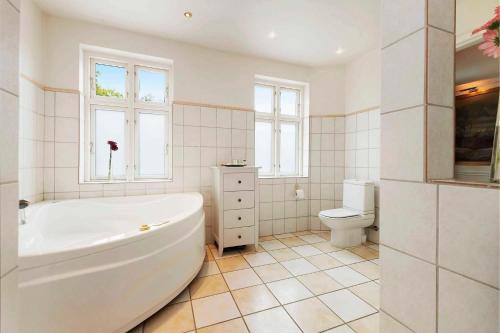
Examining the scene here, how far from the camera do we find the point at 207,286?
1824 millimetres

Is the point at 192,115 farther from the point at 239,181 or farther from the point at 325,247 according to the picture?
the point at 325,247

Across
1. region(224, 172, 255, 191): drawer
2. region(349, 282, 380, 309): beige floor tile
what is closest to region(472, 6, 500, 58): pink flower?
region(349, 282, 380, 309): beige floor tile

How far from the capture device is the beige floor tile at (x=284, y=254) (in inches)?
92.8

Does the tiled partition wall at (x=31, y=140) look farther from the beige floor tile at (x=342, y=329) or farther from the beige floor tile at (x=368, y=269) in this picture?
the beige floor tile at (x=368, y=269)

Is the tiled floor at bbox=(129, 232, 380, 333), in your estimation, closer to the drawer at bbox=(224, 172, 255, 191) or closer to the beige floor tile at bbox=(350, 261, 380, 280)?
the beige floor tile at bbox=(350, 261, 380, 280)

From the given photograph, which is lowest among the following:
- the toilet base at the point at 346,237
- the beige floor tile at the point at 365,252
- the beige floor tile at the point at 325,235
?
the beige floor tile at the point at 365,252

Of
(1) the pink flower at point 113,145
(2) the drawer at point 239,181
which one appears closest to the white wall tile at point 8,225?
(2) the drawer at point 239,181

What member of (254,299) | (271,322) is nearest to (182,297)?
(254,299)

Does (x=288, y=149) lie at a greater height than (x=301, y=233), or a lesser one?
greater

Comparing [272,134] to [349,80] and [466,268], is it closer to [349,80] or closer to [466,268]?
[349,80]

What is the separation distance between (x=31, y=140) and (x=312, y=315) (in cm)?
277

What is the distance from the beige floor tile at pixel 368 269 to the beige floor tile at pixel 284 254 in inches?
23.2

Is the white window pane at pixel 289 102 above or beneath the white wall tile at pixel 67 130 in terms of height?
above

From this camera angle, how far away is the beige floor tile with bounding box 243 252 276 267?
224cm
